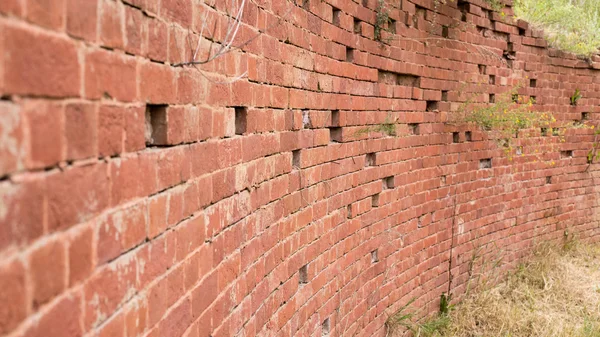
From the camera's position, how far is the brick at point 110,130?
1.45 m

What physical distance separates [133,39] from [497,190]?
6096 millimetres

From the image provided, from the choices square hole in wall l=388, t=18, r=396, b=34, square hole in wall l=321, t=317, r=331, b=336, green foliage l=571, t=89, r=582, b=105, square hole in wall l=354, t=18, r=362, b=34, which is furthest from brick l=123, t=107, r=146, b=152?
green foliage l=571, t=89, r=582, b=105

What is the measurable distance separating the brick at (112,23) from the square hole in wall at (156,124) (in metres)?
0.29

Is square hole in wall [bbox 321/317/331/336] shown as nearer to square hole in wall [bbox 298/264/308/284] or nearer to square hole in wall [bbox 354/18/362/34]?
square hole in wall [bbox 298/264/308/284]

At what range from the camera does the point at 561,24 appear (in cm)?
867

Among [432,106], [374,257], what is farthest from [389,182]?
[432,106]

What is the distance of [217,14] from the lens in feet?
7.63

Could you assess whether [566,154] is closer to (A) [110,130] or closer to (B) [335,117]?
(B) [335,117]

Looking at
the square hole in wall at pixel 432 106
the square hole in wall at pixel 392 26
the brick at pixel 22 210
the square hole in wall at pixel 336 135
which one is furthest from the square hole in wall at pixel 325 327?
the brick at pixel 22 210

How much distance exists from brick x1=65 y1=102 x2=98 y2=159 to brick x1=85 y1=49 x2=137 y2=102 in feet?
0.14

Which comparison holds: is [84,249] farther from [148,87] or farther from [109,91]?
[148,87]

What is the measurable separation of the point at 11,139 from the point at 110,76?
0.44 metres

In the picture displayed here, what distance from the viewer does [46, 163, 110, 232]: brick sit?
48.5 inches

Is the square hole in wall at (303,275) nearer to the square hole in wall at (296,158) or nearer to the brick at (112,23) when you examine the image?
the square hole in wall at (296,158)
